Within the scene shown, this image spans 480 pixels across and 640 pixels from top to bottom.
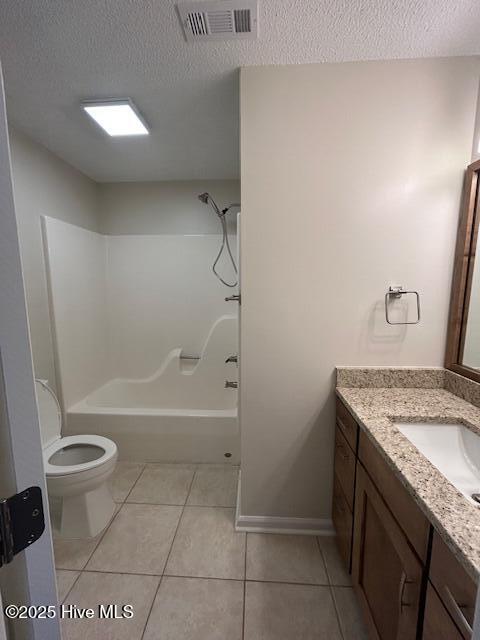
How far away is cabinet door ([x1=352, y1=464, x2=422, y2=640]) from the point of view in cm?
77

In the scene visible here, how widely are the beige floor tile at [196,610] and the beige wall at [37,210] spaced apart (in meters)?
1.61

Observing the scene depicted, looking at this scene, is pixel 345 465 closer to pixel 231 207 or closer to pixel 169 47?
pixel 169 47

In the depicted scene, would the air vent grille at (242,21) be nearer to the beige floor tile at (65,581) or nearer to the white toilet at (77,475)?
the white toilet at (77,475)

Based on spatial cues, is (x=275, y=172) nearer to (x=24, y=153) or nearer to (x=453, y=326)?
(x=453, y=326)

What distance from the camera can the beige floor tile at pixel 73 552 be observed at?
4.62ft

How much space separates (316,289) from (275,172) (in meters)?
0.62

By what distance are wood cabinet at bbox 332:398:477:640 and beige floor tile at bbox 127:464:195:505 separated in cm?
105

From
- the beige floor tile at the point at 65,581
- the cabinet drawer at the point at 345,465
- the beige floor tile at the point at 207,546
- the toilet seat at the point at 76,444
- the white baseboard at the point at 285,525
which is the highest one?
the cabinet drawer at the point at 345,465

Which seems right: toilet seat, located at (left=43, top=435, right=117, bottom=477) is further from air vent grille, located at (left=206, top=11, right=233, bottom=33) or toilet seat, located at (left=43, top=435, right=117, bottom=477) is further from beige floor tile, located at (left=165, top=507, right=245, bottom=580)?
air vent grille, located at (left=206, top=11, right=233, bottom=33)

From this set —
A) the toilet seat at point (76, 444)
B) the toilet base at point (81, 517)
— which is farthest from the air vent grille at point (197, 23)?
the toilet base at point (81, 517)

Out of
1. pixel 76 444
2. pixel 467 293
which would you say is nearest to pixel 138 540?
pixel 76 444

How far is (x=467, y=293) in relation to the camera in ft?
4.43

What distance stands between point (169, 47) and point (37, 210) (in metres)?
1.44

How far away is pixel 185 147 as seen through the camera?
6.77 feet
